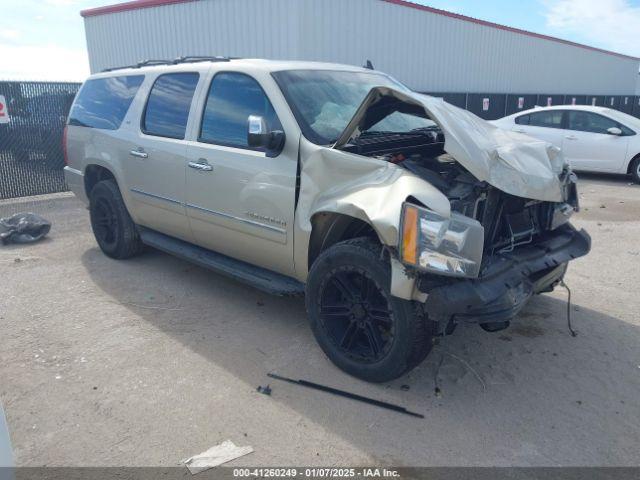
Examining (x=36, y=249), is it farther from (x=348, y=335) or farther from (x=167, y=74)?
(x=348, y=335)

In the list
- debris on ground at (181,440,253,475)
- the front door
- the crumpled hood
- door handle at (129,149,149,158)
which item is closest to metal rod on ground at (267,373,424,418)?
debris on ground at (181,440,253,475)

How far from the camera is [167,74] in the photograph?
5.02m

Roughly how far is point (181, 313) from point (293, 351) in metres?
1.22

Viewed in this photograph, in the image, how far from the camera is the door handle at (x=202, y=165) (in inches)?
171

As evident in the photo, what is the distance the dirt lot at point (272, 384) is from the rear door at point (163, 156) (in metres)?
0.70

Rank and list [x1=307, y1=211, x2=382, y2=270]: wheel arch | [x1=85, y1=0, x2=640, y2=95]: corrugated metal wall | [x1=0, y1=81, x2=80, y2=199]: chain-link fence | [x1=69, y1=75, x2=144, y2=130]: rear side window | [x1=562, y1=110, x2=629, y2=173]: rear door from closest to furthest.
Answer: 1. [x1=307, y1=211, x2=382, y2=270]: wheel arch
2. [x1=69, y1=75, x2=144, y2=130]: rear side window
3. [x1=0, y1=81, x2=80, y2=199]: chain-link fence
4. [x1=562, y1=110, x2=629, y2=173]: rear door
5. [x1=85, y1=0, x2=640, y2=95]: corrugated metal wall

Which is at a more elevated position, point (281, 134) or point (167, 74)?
point (167, 74)

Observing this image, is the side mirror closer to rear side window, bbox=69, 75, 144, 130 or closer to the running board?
the running board

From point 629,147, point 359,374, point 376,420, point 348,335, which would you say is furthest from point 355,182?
point 629,147

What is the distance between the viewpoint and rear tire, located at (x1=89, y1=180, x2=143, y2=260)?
5676 mm

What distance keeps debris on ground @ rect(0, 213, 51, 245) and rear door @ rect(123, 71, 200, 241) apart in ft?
8.38

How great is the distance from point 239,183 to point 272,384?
1510 millimetres

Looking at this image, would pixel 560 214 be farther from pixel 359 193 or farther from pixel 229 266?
pixel 229 266

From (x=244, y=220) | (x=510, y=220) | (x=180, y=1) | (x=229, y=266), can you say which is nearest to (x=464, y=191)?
(x=510, y=220)
